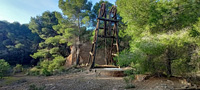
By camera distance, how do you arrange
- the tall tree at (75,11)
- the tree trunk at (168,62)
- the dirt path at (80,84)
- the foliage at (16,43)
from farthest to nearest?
the foliage at (16,43) → the tall tree at (75,11) → the tree trunk at (168,62) → the dirt path at (80,84)

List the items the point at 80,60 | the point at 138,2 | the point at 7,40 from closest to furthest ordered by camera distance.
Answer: the point at 138,2
the point at 80,60
the point at 7,40

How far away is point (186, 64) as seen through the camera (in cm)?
380

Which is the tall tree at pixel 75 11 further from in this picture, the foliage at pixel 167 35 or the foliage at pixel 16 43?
the foliage at pixel 16 43

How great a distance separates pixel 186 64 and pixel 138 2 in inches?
148

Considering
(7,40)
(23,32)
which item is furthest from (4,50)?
(23,32)

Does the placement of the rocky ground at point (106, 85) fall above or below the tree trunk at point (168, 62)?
below

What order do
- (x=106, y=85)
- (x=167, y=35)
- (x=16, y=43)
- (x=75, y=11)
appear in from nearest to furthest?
(x=167, y=35) < (x=106, y=85) < (x=75, y=11) < (x=16, y=43)

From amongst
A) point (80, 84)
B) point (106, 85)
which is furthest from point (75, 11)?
point (106, 85)

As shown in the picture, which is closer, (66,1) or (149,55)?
(149,55)

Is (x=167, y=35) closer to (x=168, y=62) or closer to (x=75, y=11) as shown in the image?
(x=168, y=62)

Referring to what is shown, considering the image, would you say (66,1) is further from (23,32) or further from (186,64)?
(23,32)

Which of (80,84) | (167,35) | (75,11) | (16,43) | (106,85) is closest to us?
(167,35)

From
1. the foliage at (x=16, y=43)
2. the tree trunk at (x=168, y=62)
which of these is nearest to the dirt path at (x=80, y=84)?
the tree trunk at (x=168, y=62)

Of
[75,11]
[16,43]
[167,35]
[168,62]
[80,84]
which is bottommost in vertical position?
[80,84]
